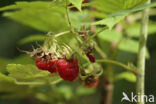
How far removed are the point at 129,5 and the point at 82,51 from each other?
307 millimetres

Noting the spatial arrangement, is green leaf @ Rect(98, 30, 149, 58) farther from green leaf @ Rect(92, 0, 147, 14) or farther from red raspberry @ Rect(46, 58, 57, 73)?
red raspberry @ Rect(46, 58, 57, 73)

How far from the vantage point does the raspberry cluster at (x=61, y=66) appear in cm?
134

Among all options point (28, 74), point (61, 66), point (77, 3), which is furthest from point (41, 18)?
point (77, 3)

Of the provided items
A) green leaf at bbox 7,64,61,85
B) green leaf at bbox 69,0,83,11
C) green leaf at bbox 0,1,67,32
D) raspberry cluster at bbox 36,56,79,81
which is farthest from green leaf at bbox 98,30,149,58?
green leaf at bbox 69,0,83,11

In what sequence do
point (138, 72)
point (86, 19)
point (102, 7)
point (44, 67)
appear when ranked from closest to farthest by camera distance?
point (44, 67) → point (138, 72) → point (102, 7) → point (86, 19)

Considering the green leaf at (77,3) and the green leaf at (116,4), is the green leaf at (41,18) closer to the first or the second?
the green leaf at (116,4)

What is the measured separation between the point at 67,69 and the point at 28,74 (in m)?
0.24

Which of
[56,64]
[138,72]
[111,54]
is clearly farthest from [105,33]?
[56,64]

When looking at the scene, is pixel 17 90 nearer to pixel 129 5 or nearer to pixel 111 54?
pixel 111 54

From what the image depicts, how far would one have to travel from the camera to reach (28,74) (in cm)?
147

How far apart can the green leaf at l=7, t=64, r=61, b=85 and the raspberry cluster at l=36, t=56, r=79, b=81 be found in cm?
7

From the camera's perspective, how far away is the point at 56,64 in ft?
4.52

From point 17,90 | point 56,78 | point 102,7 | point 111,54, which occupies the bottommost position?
point 17,90

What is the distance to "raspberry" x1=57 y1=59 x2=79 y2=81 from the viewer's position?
52.6 inches
